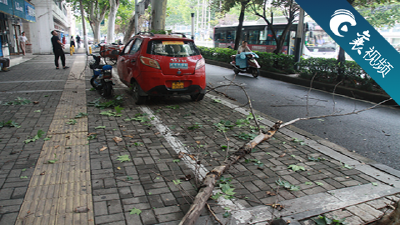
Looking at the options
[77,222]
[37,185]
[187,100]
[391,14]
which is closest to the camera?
[77,222]

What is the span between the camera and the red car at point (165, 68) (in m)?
6.76

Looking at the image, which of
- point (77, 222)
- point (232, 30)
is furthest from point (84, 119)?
point (232, 30)

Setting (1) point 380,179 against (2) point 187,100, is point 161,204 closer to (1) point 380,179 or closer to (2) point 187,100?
(1) point 380,179

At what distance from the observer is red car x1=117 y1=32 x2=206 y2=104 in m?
6.76

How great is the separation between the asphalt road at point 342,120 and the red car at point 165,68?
0.96 meters

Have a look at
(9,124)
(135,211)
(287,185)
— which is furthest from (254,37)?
(135,211)

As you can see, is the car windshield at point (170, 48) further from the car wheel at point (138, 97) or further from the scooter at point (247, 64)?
the scooter at point (247, 64)

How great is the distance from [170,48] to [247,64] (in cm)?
759

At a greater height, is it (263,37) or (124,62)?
(263,37)

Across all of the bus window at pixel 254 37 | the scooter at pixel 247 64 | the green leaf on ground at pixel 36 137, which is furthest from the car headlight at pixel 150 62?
the bus window at pixel 254 37

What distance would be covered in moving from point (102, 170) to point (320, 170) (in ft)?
9.40

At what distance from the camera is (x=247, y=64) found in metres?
13.9

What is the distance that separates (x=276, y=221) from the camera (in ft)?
8.96

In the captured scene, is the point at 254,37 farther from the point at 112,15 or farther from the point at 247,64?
the point at 112,15
